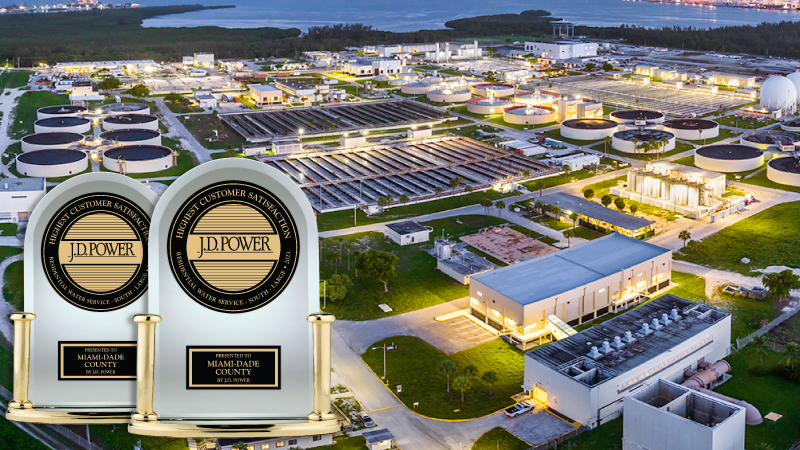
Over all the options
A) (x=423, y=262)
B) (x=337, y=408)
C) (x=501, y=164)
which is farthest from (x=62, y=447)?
(x=501, y=164)

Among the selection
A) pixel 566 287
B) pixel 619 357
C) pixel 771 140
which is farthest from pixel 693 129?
pixel 619 357

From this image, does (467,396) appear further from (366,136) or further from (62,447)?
(366,136)

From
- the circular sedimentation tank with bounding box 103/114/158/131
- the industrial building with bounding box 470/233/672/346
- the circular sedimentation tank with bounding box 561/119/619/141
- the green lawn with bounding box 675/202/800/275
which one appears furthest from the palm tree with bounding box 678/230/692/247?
the circular sedimentation tank with bounding box 103/114/158/131

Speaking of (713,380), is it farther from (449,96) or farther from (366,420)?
(449,96)

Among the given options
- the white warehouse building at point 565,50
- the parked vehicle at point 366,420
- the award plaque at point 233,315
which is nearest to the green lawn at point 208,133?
the parked vehicle at point 366,420

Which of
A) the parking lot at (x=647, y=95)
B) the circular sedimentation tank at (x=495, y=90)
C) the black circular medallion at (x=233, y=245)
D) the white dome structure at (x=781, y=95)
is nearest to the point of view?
the black circular medallion at (x=233, y=245)

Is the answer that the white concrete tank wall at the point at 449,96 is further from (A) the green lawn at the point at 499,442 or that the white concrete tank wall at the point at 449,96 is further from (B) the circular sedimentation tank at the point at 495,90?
(A) the green lawn at the point at 499,442
